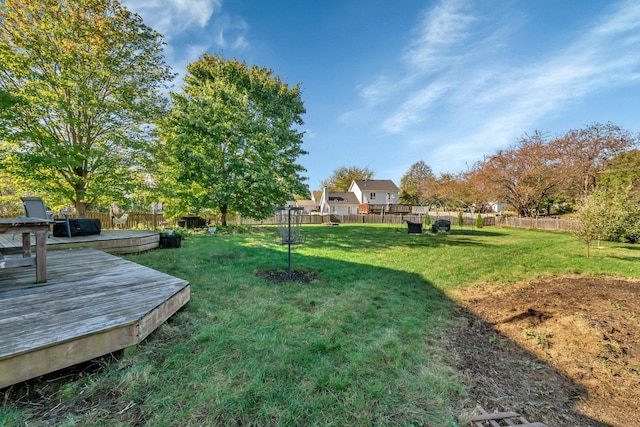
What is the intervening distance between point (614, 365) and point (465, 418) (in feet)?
7.72

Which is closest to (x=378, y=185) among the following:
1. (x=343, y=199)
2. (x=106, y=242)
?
(x=343, y=199)

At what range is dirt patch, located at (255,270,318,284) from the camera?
16.5 ft

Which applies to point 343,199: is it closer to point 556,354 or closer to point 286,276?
point 286,276

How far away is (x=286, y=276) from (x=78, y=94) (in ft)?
30.0

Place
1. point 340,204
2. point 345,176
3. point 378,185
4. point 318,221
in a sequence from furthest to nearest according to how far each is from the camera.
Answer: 1. point 345,176
2. point 378,185
3. point 340,204
4. point 318,221

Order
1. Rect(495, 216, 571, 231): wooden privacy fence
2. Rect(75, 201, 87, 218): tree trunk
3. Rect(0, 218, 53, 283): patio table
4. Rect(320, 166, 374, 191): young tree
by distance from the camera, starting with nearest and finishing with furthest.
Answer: Rect(0, 218, 53, 283): patio table → Rect(75, 201, 87, 218): tree trunk → Rect(495, 216, 571, 231): wooden privacy fence → Rect(320, 166, 374, 191): young tree

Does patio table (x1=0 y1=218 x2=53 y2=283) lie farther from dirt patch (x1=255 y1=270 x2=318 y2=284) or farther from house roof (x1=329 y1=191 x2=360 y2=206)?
house roof (x1=329 y1=191 x2=360 y2=206)

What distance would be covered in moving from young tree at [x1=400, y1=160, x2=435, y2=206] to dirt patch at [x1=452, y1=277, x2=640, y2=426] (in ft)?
123

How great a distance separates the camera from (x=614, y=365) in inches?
104

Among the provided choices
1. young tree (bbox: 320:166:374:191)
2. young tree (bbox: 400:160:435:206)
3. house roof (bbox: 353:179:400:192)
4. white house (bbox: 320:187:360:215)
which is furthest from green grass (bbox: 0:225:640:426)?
young tree (bbox: 320:166:374:191)

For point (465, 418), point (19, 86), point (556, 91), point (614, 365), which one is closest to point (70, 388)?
point (465, 418)

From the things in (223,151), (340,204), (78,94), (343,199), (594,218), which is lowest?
(594,218)

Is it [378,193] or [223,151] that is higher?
[223,151]

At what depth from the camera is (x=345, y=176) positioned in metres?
48.2
